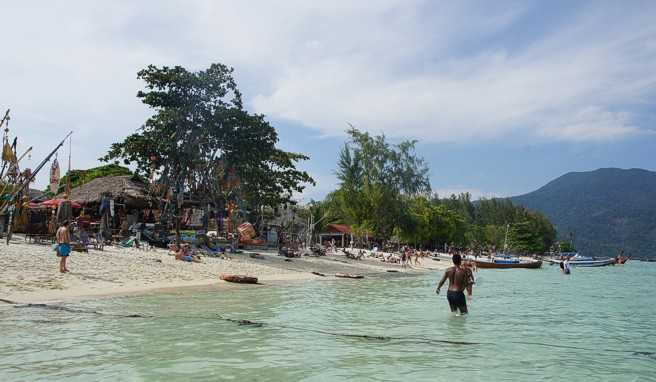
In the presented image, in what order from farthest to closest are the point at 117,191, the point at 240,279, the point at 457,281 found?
the point at 117,191 → the point at 240,279 → the point at 457,281

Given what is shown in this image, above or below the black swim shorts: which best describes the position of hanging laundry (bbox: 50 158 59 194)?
above

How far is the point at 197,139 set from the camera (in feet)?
120

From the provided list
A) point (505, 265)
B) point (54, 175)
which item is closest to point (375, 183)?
point (505, 265)

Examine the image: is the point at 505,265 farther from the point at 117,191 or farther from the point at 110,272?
the point at 110,272

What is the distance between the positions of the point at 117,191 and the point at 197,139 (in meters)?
6.33

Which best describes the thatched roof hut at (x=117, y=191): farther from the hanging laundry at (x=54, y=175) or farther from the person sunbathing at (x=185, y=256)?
the person sunbathing at (x=185, y=256)

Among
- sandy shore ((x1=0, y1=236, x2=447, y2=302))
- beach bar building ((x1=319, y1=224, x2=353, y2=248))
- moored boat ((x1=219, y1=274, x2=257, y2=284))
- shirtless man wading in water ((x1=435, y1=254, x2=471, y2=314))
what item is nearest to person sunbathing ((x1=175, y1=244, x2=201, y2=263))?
sandy shore ((x1=0, y1=236, x2=447, y2=302))

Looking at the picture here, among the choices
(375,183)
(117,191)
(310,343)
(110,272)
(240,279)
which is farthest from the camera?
(375,183)

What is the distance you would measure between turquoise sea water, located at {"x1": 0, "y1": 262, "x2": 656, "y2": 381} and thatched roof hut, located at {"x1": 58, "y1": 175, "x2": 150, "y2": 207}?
63.5 feet

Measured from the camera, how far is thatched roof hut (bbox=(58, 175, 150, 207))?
34250 millimetres

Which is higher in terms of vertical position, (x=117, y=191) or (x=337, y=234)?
(x=117, y=191)

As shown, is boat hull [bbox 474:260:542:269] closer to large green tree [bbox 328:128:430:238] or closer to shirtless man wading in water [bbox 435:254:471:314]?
large green tree [bbox 328:128:430:238]

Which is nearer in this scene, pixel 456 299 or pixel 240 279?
pixel 456 299

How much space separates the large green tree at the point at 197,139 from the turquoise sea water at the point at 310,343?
20.6 meters
